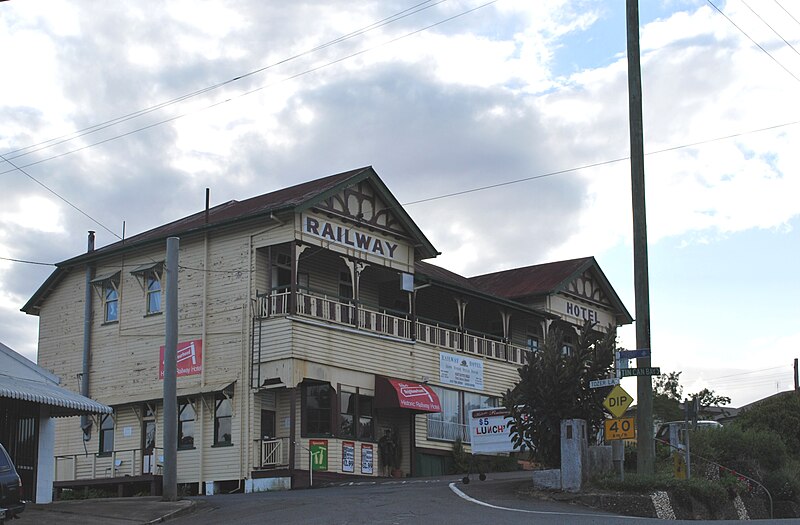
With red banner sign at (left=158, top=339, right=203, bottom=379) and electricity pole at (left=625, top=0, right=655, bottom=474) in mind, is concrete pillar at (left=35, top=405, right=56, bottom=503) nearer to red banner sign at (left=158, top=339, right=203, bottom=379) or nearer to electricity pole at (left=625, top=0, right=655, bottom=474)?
red banner sign at (left=158, top=339, right=203, bottom=379)

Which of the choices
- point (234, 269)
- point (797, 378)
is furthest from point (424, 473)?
point (797, 378)

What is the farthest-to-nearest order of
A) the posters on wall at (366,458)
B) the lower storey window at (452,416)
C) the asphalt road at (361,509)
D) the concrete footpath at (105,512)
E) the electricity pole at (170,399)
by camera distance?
the lower storey window at (452,416), the posters on wall at (366,458), the electricity pole at (170,399), the concrete footpath at (105,512), the asphalt road at (361,509)

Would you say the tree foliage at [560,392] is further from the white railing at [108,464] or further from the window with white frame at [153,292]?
the window with white frame at [153,292]

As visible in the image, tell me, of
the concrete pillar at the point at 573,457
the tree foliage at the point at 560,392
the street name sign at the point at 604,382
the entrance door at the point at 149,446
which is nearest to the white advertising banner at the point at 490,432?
the tree foliage at the point at 560,392

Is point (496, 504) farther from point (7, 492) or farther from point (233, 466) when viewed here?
point (233, 466)

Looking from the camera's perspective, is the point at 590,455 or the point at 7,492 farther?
the point at 590,455

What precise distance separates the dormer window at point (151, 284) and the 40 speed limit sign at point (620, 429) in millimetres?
18317

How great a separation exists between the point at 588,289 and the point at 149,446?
21345mm

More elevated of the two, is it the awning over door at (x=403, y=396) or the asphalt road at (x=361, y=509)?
the awning over door at (x=403, y=396)

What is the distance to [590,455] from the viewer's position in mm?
22469

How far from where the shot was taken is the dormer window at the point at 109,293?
3691cm

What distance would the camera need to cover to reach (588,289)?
47.7 metres

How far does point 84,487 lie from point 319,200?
40.2ft

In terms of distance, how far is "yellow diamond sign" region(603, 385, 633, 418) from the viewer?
69.2 feet
